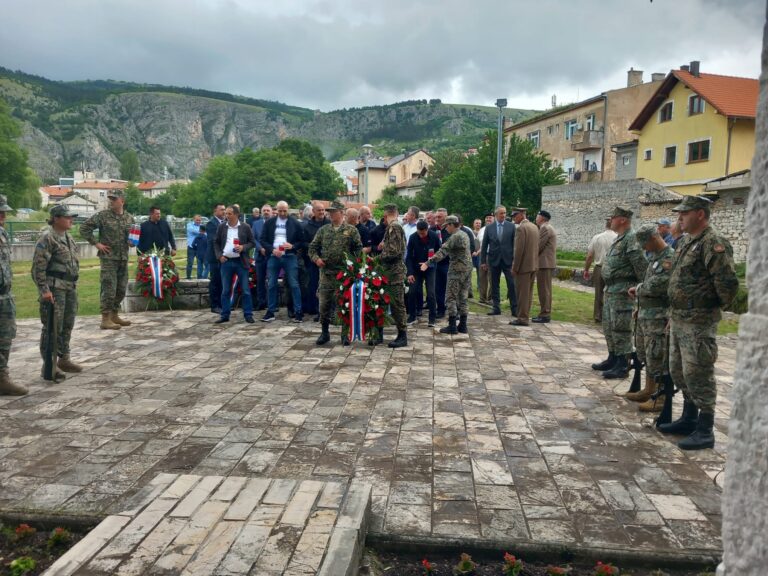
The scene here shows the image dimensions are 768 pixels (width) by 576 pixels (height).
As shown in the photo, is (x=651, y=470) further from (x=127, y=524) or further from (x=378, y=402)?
(x=127, y=524)

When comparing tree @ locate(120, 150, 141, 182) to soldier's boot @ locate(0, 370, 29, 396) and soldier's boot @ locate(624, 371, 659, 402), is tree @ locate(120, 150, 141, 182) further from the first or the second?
soldier's boot @ locate(624, 371, 659, 402)

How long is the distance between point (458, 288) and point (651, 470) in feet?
16.2

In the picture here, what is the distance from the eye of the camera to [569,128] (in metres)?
46.3

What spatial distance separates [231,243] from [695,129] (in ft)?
95.2

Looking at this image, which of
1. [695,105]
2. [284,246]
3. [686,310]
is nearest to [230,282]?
[284,246]

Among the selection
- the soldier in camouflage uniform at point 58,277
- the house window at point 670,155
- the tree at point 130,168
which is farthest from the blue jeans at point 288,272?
the tree at point 130,168

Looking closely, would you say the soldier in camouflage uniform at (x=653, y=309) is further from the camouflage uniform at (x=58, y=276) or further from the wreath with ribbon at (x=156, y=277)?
the wreath with ribbon at (x=156, y=277)

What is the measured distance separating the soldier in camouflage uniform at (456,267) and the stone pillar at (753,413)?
732 cm

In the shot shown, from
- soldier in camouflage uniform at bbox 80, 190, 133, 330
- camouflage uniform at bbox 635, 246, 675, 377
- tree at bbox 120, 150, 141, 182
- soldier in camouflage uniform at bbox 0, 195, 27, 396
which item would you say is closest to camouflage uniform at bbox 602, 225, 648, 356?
camouflage uniform at bbox 635, 246, 675, 377

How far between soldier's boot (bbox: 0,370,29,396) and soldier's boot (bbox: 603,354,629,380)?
20.0 feet

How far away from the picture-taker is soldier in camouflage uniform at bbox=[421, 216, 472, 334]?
866 centimetres

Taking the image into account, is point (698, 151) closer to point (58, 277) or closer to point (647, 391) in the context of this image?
point (647, 391)

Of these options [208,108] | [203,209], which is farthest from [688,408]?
[208,108]

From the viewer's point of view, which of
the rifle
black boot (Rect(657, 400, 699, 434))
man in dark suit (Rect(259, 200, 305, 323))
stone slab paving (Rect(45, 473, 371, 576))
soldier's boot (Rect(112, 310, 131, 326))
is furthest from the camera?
man in dark suit (Rect(259, 200, 305, 323))
